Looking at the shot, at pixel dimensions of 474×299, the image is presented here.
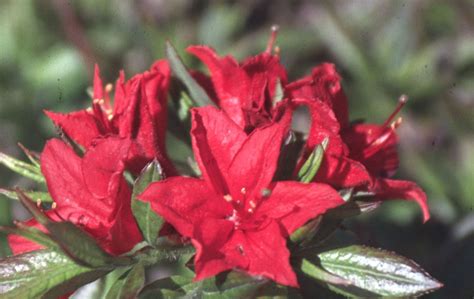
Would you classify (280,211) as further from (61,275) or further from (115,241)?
(61,275)

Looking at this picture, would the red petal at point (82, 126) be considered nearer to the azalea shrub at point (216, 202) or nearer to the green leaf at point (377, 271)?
the azalea shrub at point (216, 202)

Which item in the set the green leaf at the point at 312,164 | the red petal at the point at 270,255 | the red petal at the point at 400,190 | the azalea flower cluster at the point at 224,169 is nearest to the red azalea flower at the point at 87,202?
the azalea flower cluster at the point at 224,169

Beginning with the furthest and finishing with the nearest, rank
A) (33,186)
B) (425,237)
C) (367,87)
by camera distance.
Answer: (367,87), (425,237), (33,186)

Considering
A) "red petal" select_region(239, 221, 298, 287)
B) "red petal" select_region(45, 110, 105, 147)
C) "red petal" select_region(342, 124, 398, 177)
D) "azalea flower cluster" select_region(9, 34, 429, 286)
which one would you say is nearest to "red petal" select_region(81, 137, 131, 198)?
"azalea flower cluster" select_region(9, 34, 429, 286)

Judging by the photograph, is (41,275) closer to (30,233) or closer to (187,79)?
(30,233)

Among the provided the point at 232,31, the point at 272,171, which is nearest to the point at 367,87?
the point at 232,31

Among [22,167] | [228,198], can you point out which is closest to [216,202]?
[228,198]

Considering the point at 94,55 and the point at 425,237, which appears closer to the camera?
the point at 425,237
